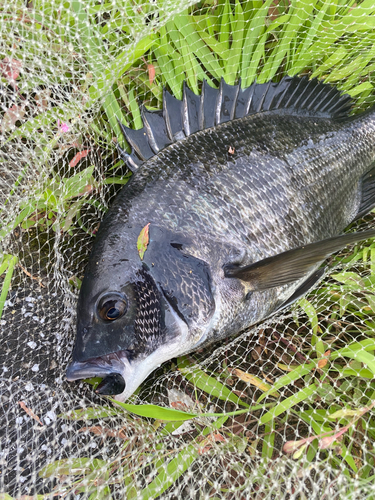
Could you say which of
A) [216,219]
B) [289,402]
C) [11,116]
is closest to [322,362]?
[289,402]

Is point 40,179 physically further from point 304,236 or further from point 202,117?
point 304,236

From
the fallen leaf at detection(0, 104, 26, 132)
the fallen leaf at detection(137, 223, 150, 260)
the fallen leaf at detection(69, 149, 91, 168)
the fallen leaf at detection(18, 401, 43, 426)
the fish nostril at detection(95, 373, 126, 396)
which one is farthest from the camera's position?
the fallen leaf at detection(69, 149, 91, 168)

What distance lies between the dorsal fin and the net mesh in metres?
0.18

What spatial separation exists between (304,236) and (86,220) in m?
1.22

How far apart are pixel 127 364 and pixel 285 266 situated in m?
0.78

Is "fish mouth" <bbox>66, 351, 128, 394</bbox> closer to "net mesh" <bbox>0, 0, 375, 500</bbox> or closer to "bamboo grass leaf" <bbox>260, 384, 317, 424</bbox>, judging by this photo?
"net mesh" <bbox>0, 0, 375, 500</bbox>

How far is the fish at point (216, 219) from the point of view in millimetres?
1416

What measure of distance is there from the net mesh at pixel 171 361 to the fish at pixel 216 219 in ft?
0.78

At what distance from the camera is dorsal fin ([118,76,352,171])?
5.92 feet

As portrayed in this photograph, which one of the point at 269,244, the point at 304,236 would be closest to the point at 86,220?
the point at 269,244

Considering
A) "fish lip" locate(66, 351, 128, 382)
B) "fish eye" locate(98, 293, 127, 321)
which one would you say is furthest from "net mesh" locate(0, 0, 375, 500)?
"fish eye" locate(98, 293, 127, 321)

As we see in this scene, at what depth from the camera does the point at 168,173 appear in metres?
1.67

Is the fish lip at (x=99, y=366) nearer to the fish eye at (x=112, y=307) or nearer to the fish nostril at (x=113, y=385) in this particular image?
the fish nostril at (x=113, y=385)

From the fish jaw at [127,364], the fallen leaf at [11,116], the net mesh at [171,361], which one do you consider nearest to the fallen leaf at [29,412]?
the net mesh at [171,361]
